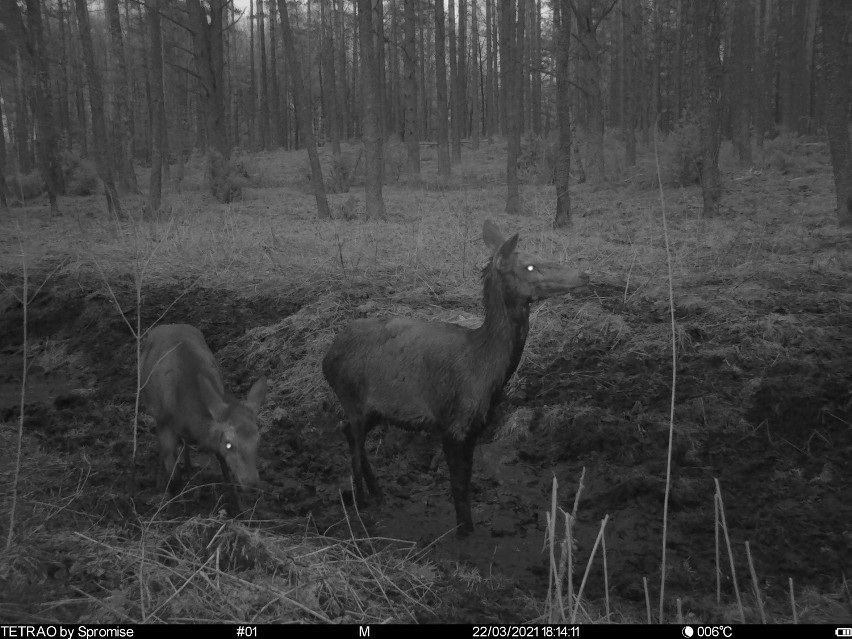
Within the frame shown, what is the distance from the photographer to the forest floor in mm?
3107

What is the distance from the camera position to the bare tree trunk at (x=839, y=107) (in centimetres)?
956

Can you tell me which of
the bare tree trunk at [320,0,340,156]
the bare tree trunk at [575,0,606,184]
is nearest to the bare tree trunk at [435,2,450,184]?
the bare tree trunk at [320,0,340,156]

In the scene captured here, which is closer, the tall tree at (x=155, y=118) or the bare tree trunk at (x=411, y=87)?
the tall tree at (x=155, y=118)

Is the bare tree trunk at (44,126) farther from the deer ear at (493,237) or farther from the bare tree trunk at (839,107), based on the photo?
the bare tree trunk at (839,107)

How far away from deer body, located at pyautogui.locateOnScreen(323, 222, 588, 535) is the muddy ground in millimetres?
528

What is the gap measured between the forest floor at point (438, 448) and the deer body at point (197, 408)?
0.30 meters

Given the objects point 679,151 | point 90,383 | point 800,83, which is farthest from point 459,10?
point 90,383

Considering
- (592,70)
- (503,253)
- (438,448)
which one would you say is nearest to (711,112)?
(592,70)

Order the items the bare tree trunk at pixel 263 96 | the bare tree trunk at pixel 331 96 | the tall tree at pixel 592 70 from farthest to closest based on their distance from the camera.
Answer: the bare tree trunk at pixel 263 96, the bare tree trunk at pixel 331 96, the tall tree at pixel 592 70

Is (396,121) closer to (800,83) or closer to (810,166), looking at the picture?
(800,83)

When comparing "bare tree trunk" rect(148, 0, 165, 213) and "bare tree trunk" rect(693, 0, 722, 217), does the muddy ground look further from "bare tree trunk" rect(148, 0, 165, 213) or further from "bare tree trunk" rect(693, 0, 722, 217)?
"bare tree trunk" rect(148, 0, 165, 213)

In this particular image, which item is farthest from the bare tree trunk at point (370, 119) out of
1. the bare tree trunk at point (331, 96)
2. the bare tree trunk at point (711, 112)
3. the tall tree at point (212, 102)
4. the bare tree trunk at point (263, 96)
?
the bare tree trunk at point (263, 96)

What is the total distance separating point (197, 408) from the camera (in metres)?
4.18

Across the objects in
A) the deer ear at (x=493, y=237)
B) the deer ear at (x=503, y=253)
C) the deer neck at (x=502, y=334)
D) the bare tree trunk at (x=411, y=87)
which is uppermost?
→ the bare tree trunk at (x=411, y=87)
